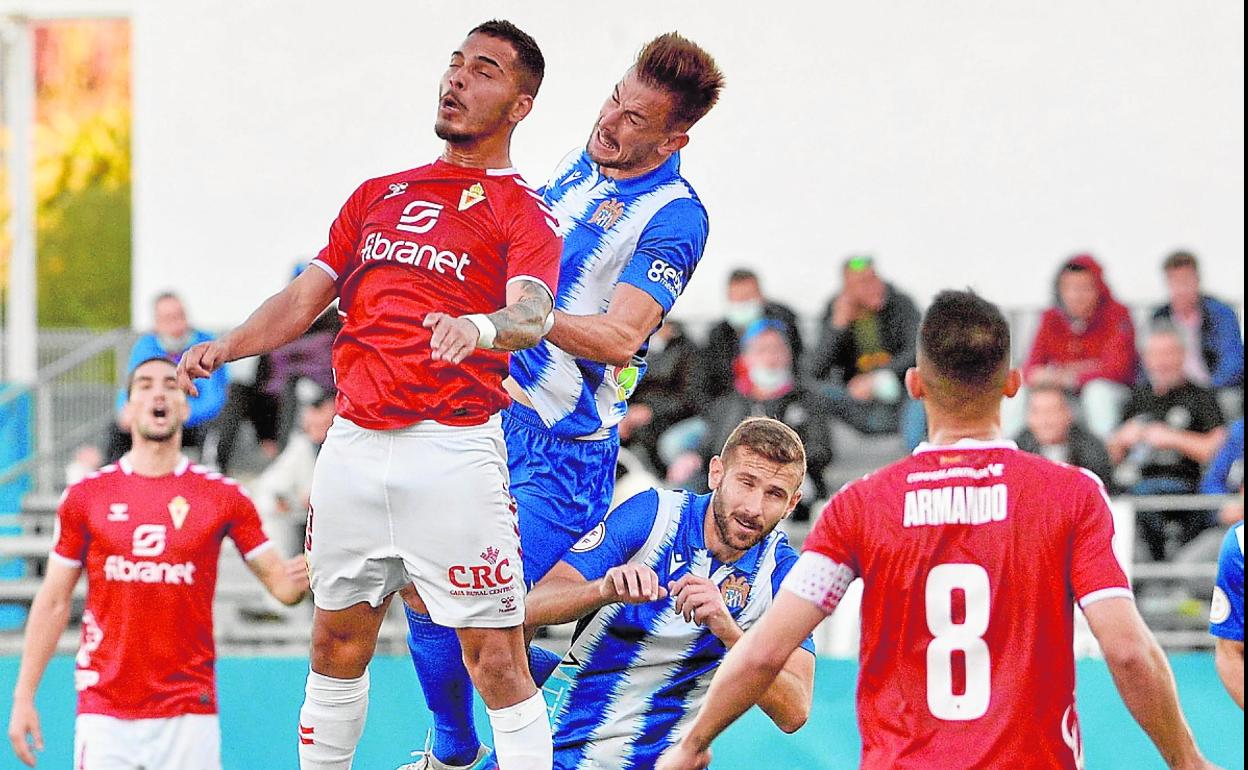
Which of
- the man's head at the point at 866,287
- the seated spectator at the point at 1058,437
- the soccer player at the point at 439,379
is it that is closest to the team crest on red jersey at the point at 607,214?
the soccer player at the point at 439,379

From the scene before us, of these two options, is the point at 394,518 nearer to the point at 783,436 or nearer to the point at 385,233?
the point at 385,233

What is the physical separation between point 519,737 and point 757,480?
37.7 inches

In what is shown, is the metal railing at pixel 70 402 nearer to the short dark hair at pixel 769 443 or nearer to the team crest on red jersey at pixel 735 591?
the team crest on red jersey at pixel 735 591

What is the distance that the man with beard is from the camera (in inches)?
191

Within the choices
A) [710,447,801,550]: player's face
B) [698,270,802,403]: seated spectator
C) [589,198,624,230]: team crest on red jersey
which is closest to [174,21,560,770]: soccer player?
[589,198,624,230]: team crest on red jersey

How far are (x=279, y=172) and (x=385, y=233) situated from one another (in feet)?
26.3

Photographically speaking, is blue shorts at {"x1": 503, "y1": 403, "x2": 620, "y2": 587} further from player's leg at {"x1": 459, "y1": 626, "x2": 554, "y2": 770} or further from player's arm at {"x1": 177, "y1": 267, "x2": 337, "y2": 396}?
player's arm at {"x1": 177, "y1": 267, "x2": 337, "y2": 396}

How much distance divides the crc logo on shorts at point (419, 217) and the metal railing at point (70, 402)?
23.8ft

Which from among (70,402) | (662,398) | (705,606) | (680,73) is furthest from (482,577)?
(70,402)

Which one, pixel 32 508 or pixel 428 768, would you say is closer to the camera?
pixel 428 768

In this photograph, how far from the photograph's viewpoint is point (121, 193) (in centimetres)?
3631

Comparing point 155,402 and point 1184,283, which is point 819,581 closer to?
point 155,402

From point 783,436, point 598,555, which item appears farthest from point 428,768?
point 783,436

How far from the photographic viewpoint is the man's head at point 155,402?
671 cm
